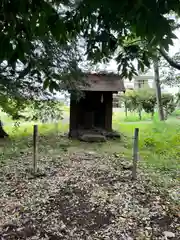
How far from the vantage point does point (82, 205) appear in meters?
2.72

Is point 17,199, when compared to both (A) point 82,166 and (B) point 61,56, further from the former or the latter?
(B) point 61,56

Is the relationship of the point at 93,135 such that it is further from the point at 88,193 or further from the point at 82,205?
the point at 82,205

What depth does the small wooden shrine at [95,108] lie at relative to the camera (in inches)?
277

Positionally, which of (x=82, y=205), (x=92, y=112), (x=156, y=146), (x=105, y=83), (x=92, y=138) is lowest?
(x=82, y=205)

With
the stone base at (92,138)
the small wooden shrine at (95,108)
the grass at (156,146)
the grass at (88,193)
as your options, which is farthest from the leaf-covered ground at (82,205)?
the small wooden shrine at (95,108)

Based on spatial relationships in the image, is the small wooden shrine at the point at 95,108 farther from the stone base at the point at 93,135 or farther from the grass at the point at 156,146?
the grass at the point at 156,146

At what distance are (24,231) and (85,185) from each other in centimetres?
124

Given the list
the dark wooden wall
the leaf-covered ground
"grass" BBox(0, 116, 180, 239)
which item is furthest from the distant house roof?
the leaf-covered ground

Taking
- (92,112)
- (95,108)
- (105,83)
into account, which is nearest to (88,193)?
(92,112)

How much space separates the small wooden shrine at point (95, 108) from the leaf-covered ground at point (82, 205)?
3.10 metres

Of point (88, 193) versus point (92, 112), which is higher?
point (92, 112)

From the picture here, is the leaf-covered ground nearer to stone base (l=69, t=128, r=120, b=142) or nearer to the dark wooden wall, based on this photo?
stone base (l=69, t=128, r=120, b=142)

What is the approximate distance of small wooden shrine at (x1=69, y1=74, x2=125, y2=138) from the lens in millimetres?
7035

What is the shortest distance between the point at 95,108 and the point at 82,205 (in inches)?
200
